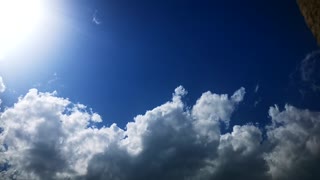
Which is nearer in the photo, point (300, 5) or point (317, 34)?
point (317, 34)

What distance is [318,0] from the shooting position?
5086 millimetres

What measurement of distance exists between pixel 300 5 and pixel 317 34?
75 cm

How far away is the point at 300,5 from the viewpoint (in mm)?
5664

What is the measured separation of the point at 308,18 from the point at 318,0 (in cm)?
40

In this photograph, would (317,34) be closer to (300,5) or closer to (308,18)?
(308,18)

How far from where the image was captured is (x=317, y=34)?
519 centimetres

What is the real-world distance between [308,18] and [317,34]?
393 millimetres

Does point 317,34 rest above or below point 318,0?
below

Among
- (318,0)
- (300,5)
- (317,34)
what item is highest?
(300,5)

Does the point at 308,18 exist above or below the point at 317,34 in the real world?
above

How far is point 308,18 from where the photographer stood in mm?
5434

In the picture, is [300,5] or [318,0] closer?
[318,0]

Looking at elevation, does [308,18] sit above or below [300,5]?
below

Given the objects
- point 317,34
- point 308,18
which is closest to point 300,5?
point 308,18
